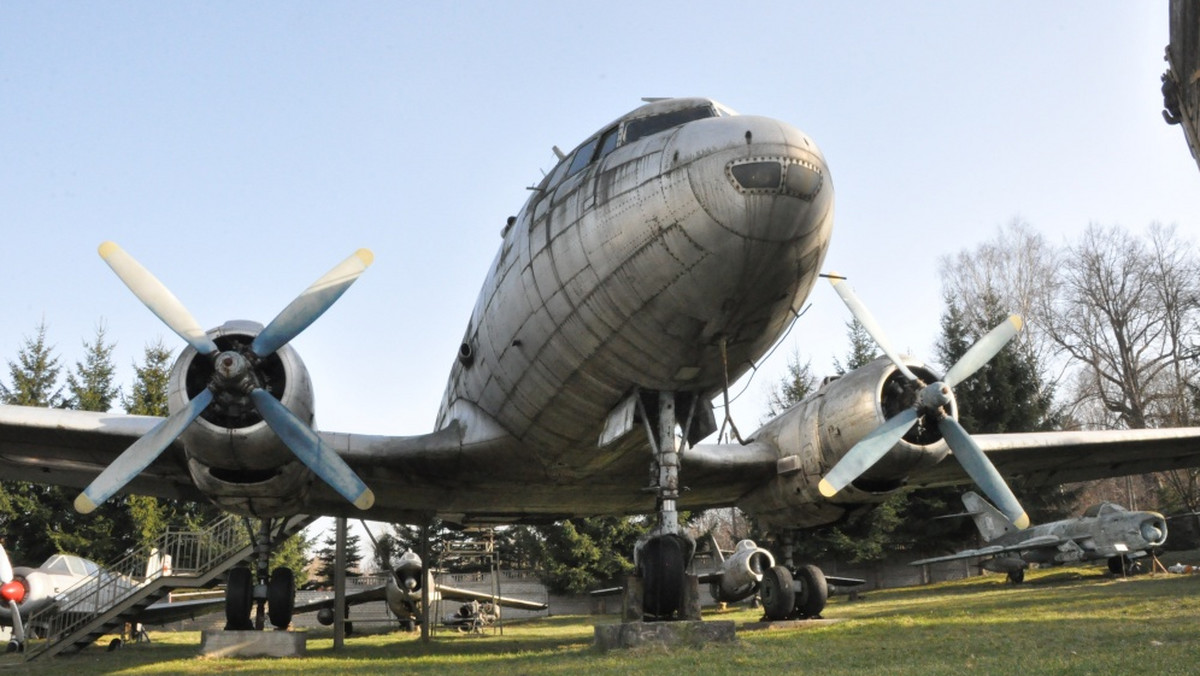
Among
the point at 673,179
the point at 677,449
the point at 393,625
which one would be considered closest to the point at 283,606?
the point at 677,449

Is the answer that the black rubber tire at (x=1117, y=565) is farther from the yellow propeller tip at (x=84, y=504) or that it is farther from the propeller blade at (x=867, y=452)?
the yellow propeller tip at (x=84, y=504)


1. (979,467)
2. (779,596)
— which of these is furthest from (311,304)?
(979,467)

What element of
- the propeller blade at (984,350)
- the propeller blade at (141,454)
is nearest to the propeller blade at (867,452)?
the propeller blade at (984,350)

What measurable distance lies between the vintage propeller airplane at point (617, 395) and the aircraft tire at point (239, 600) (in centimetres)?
11

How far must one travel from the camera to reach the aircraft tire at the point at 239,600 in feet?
42.0

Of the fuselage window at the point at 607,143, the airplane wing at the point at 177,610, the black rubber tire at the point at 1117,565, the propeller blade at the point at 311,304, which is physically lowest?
the black rubber tire at the point at 1117,565

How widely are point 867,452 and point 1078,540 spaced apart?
20.4 meters

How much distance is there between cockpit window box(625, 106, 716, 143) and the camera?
941cm

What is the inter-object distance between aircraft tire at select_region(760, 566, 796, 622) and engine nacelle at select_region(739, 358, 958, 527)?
90 cm

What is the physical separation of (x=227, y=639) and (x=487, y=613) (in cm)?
1560

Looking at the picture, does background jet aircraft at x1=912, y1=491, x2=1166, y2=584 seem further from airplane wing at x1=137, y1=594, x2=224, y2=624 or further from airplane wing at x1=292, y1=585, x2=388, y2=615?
airplane wing at x1=137, y1=594, x2=224, y2=624

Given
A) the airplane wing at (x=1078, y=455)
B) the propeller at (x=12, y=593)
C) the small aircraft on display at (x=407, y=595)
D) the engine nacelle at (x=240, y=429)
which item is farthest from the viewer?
the small aircraft on display at (x=407, y=595)

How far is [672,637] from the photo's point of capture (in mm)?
8758

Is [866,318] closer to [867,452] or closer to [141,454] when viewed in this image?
[867,452]
